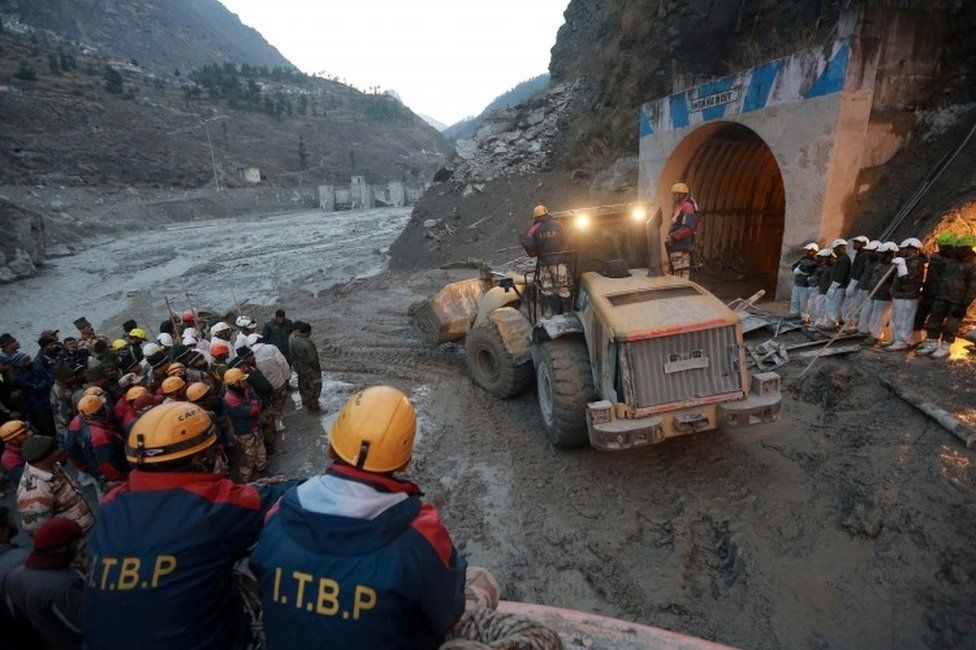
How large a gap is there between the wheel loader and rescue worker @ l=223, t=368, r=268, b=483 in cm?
297

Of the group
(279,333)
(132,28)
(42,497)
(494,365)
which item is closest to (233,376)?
(42,497)

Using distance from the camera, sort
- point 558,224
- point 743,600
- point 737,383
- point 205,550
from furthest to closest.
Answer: point 558,224 → point 737,383 → point 743,600 → point 205,550

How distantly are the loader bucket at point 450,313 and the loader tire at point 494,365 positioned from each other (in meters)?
1.11

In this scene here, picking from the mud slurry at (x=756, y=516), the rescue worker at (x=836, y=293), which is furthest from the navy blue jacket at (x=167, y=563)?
the rescue worker at (x=836, y=293)

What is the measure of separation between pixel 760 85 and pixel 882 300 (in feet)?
15.4

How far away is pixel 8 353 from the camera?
264 inches

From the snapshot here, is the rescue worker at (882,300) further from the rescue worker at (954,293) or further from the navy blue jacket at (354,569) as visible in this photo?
the navy blue jacket at (354,569)

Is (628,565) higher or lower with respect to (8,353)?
lower

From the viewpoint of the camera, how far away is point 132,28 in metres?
133

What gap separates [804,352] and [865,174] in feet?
13.3

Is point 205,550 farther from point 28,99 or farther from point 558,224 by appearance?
point 28,99

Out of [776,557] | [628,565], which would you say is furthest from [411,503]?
[776,557]

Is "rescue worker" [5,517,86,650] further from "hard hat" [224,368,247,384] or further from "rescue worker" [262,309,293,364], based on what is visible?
"rescue worker" [262,309,293,364]

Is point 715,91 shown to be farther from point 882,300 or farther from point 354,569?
point 354,569
